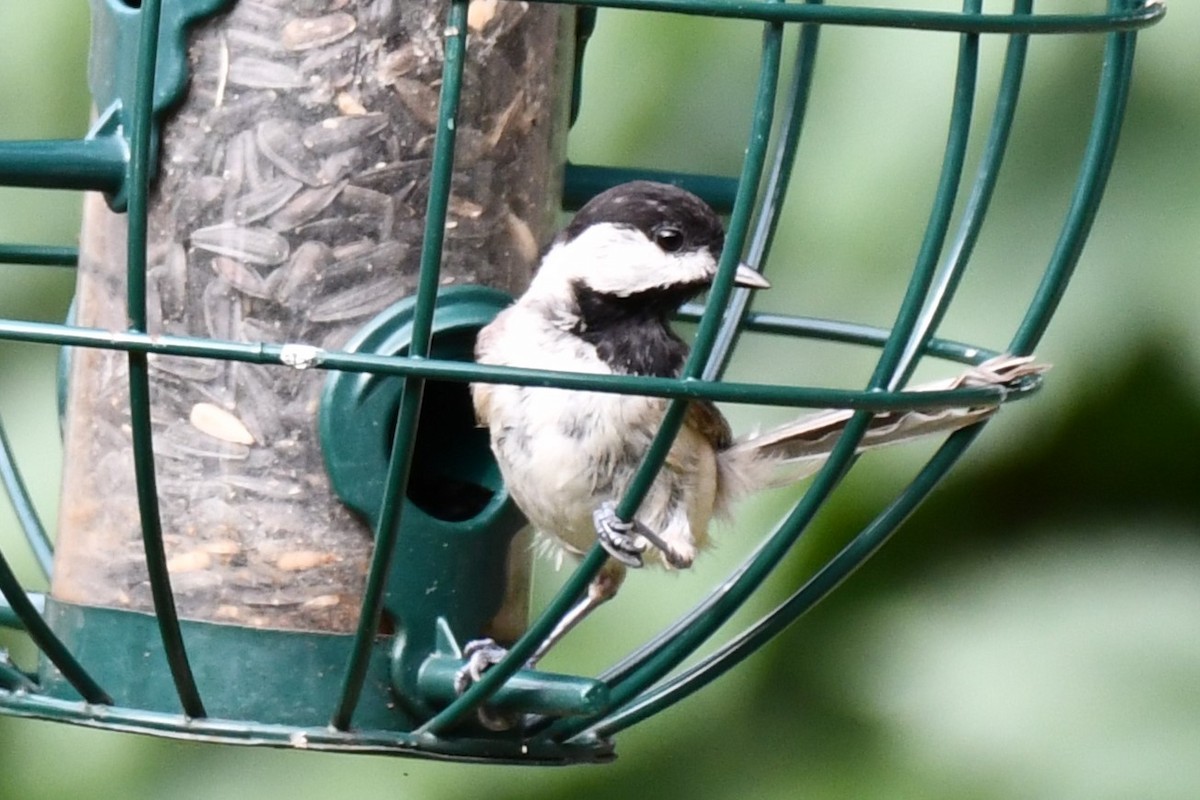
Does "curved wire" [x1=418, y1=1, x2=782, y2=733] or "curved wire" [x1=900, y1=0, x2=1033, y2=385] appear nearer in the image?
"curved wire" [x1=418, y1=1, x2=782, y2=733]

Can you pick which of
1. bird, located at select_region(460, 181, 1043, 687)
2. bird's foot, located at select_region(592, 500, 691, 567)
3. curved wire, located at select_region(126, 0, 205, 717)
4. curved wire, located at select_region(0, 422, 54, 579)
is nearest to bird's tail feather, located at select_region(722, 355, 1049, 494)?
bird, located at select_region(460, 181, 1043, 687)

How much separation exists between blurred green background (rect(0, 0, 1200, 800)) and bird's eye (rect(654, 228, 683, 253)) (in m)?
0.32

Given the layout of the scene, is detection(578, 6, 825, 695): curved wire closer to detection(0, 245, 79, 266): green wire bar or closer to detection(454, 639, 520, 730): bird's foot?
detection(454, 639, 520, 730): bird's foot

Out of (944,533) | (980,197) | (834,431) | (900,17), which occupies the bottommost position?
(944,533)

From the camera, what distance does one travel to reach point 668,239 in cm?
190

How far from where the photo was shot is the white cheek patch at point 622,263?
191cm

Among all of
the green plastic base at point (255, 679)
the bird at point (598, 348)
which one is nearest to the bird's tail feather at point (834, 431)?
the bird at point (598, 348)

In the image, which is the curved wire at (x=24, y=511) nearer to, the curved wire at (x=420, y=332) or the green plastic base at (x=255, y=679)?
the green plastic base at (x=255, y=679)

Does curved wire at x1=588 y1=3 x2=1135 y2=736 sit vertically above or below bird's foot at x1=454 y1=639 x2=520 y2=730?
above

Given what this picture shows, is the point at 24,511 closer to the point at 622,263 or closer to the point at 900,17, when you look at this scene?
the point at 622,263

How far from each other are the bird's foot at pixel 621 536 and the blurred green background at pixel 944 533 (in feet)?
1.05

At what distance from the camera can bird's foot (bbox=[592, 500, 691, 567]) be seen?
5.64 feet

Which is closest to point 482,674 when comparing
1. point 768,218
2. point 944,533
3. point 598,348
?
point 598,348

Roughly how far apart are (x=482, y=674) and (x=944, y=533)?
2.34 feet
